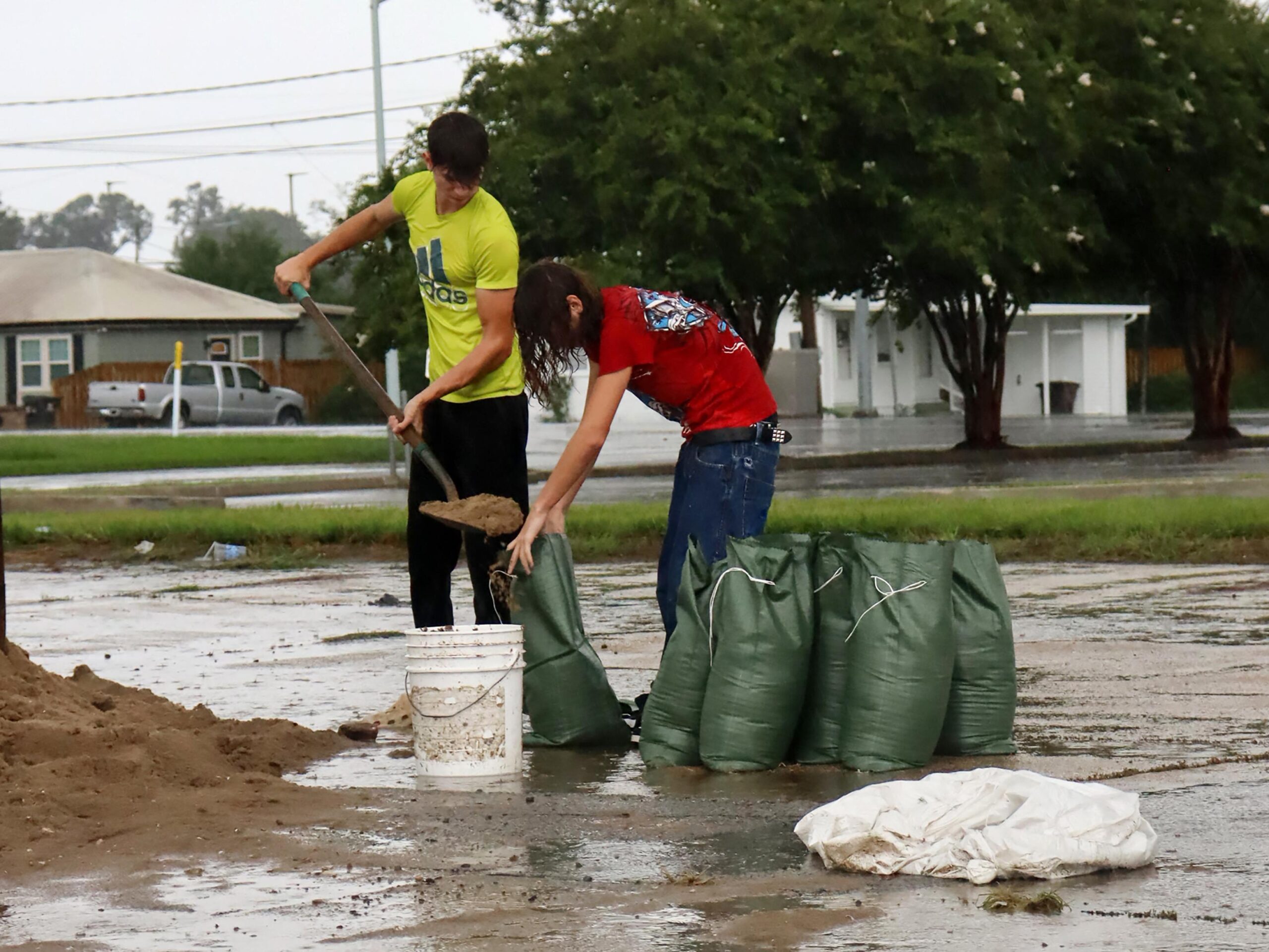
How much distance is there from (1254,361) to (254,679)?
62006 mm

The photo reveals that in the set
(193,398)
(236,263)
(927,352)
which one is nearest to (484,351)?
(193,398)

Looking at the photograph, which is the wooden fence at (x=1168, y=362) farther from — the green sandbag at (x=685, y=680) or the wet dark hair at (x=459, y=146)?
the green sandbag at (x=685, y=680)

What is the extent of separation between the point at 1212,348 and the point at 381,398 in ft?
92.3

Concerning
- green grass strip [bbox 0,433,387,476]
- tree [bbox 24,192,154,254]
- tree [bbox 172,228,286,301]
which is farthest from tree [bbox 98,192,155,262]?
green grass strip [bbox 0,433,387,476]

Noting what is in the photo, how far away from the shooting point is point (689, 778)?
20.7 ft

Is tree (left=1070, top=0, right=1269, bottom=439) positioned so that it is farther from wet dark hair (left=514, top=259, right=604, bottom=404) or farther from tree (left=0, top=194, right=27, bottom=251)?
tree (left=0, top=194, right=27, bottom=251)

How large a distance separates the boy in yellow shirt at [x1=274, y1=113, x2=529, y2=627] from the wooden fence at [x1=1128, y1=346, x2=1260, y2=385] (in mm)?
59957

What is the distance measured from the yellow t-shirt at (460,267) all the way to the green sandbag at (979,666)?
5.97 ft

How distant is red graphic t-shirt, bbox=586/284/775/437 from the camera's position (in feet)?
22.0

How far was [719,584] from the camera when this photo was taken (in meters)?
6.46

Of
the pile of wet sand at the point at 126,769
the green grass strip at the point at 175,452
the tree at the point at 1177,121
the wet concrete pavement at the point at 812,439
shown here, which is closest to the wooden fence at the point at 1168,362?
the wet concrete pavement at the point at 812,439

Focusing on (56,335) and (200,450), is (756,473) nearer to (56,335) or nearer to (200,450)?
(200,450)

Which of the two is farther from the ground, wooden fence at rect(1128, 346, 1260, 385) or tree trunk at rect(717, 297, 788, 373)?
tree trunk at rect(717, 297, 788, 373)

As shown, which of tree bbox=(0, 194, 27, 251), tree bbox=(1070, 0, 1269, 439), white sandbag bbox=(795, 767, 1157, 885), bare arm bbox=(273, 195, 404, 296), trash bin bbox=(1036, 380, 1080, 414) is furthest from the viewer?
tree bbox=(0, 194, 27, 251)
